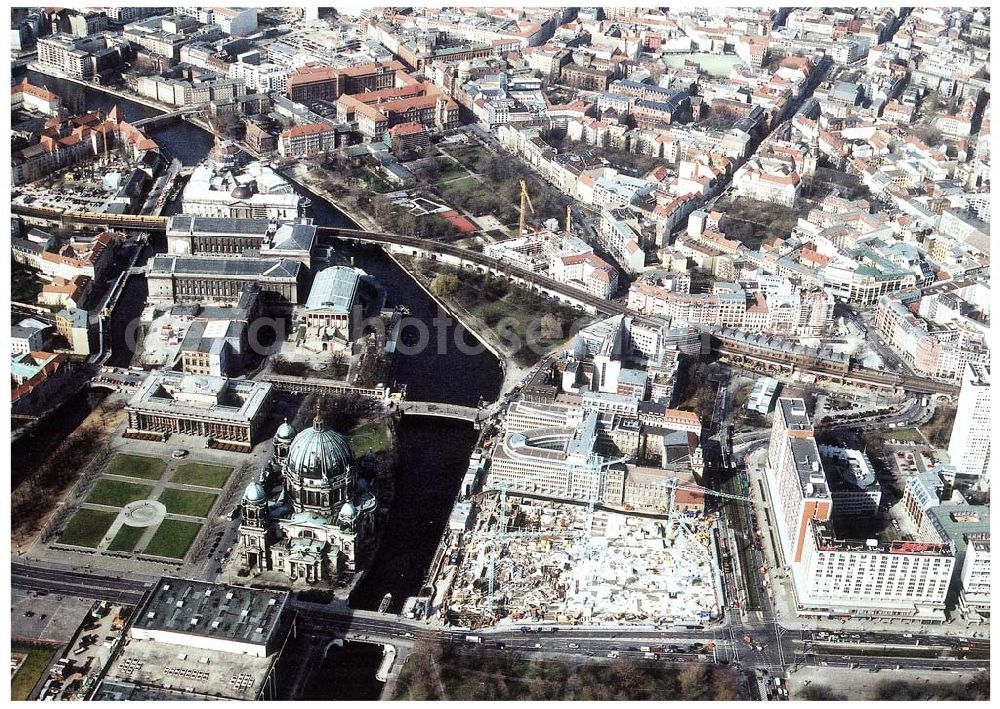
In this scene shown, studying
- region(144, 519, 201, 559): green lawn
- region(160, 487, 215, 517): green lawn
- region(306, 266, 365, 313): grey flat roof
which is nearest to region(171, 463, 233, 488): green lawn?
region(160, 487, 215, 517): green lawn

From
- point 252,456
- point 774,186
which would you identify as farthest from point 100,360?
point 774,186

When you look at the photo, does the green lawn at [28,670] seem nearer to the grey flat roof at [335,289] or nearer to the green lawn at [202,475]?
the green lawn at [202,475]

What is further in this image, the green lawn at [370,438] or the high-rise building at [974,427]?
the green lawn at [370,438]

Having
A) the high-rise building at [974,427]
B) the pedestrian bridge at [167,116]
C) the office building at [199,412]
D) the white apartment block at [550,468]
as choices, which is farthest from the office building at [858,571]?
the pedestrian bridge at [167,116]

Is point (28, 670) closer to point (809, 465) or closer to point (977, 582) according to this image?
point (809, 465)

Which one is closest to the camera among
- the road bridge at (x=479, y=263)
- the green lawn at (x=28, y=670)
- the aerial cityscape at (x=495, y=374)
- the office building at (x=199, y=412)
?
the green lawn at (x=28, y=670)

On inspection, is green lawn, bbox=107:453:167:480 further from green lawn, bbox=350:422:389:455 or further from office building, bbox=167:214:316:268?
office building, bbox=167:214:316:268
